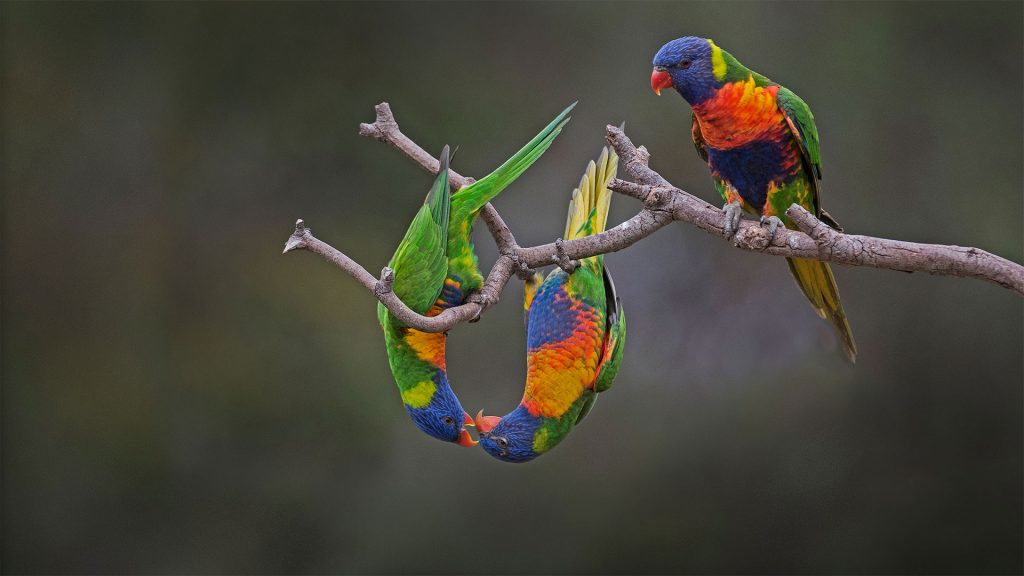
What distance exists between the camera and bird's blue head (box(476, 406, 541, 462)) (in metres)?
1.85

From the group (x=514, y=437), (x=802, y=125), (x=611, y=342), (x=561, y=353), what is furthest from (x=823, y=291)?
(x=514, y=437)

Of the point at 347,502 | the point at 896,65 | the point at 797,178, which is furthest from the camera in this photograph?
the point at 347,502

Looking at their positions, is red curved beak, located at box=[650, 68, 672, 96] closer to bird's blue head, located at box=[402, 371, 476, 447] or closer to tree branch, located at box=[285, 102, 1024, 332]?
tree branch, located at box=[285, 102, 1024, 332]

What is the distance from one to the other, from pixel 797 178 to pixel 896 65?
234 centimetres

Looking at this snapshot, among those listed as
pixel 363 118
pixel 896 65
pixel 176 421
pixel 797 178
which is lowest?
pixel 176 421

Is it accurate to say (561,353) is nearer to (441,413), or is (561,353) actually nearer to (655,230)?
(441,413)

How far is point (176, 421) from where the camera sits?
12.8 feet

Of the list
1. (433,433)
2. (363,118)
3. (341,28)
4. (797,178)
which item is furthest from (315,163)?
(797,178)

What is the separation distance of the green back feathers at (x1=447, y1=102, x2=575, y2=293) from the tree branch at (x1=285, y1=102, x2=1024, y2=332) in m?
0.08

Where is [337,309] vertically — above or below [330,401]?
above

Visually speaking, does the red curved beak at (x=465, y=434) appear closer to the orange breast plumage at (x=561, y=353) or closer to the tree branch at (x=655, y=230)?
the orange breast plumage at (x=561, y=353)

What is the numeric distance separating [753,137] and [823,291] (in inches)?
13.5

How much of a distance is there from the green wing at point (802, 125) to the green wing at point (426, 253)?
668 millimetres

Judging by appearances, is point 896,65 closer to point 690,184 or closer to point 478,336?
point 690,184
